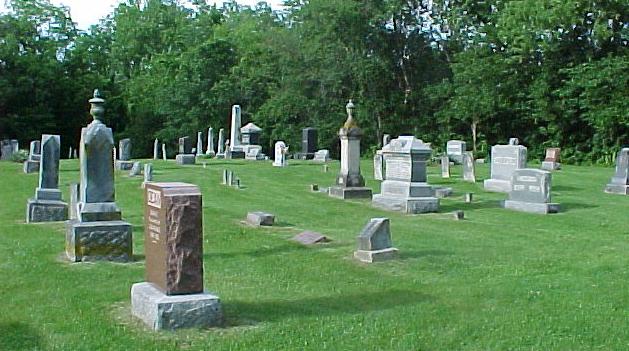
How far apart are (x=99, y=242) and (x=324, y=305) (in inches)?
162

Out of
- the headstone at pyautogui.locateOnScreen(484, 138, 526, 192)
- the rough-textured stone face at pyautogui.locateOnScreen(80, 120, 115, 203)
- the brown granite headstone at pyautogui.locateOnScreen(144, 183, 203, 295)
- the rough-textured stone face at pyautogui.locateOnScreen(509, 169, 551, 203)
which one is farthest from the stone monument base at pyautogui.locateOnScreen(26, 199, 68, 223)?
the headstone at pyautogui.locateOnScreen(484, 138, 526, 192)

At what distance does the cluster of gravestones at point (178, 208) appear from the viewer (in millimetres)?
7438

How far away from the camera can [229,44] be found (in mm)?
53500

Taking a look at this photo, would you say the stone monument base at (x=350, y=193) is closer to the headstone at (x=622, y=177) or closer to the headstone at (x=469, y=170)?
the headstone at (x=469, y=170)

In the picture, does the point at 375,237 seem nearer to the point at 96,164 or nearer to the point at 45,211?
the point at 96,164

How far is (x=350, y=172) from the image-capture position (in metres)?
20.2

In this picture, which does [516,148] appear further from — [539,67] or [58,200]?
[539,67]

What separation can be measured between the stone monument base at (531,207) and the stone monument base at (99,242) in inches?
387

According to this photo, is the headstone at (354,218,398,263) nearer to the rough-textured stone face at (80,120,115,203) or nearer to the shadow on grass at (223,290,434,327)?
the shadow on grass at (223,290,434,327)

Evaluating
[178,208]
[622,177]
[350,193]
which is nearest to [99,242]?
[178,208]

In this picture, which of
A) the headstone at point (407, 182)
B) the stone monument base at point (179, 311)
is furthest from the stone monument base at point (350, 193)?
the stone monument base at point (179, 311)

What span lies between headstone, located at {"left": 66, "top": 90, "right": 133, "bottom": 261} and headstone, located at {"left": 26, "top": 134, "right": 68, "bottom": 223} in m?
3.81

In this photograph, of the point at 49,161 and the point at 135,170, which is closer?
the point at 49,161

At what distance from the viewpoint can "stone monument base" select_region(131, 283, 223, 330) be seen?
7219mm
